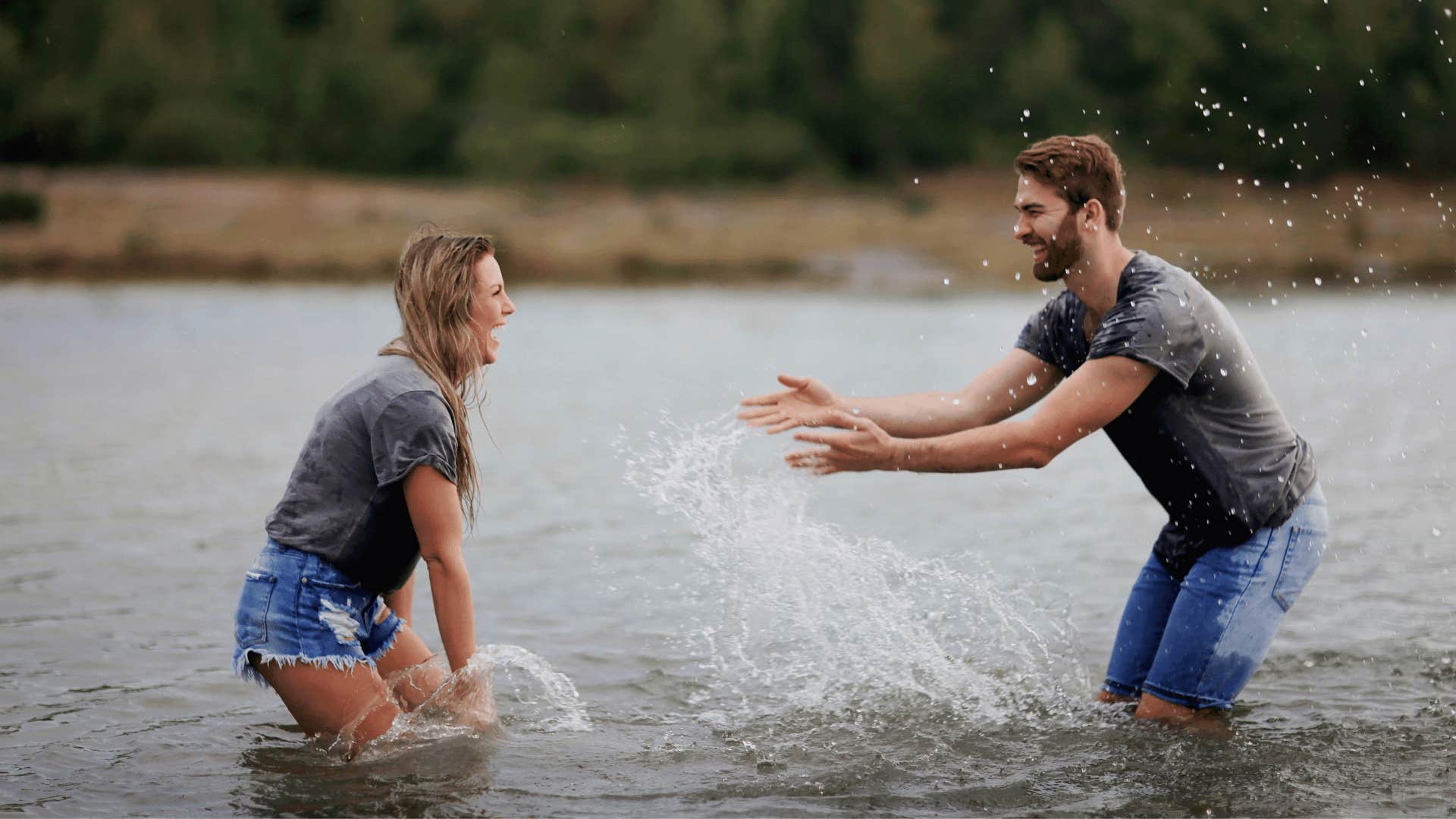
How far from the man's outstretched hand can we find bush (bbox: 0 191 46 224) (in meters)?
45.3

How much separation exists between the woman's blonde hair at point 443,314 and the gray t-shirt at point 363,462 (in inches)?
2.6

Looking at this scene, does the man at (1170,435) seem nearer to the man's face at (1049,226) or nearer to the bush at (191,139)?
the man's face at (1049,226)

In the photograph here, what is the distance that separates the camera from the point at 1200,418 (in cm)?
554

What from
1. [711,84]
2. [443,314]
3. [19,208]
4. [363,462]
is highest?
[711,84]

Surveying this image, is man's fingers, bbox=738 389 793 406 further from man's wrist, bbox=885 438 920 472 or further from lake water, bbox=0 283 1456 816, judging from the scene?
lake water, bbox=0 283 1456 816

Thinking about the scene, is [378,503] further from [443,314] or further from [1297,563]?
[1297,563]

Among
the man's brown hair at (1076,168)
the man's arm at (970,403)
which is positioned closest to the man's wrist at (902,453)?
the man's arm at (970,403)

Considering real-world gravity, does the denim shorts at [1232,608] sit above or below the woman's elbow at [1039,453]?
below

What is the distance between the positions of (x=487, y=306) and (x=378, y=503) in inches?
29.3

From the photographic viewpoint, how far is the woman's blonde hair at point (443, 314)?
5109mm

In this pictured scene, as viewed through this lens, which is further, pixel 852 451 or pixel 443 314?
pixel 852 451

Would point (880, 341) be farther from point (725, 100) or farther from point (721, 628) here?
point (725, 100)

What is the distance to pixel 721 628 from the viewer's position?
849cm

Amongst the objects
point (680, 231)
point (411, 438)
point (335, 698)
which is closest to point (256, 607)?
point (335, 698)
